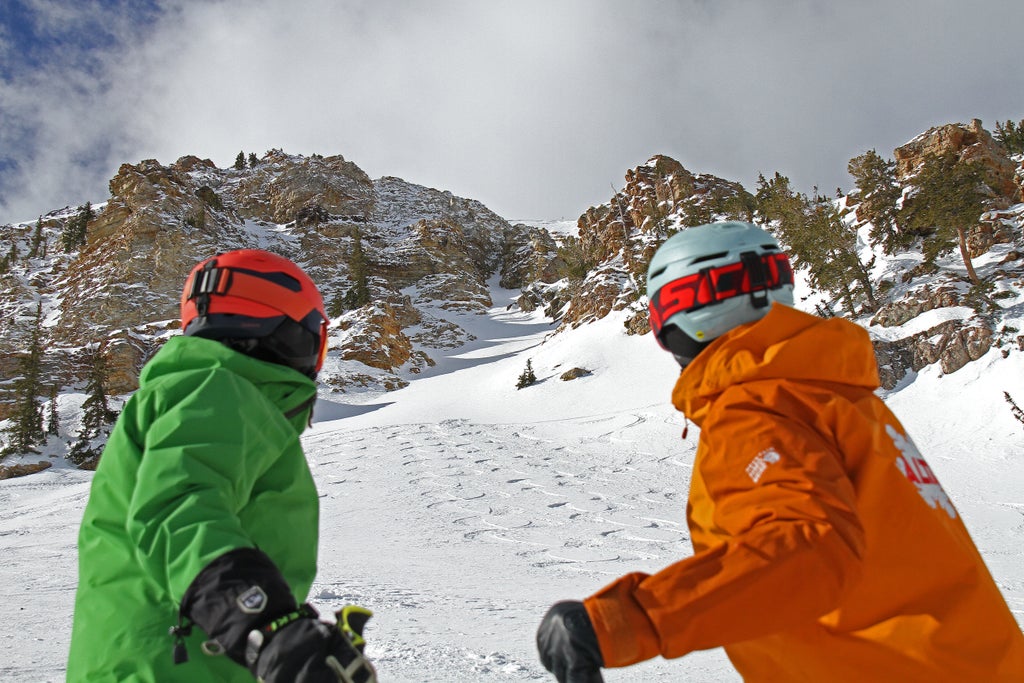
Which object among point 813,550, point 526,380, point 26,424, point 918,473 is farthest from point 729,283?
point 26,424

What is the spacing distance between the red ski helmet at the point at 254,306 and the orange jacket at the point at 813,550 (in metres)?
1.53

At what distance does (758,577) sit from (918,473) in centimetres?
76

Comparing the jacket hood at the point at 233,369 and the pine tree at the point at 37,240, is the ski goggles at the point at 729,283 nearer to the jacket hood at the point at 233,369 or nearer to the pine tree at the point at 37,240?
the jacket hood at the point at 233,369

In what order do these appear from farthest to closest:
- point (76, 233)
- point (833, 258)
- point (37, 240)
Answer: point (37, 240) → point (76, 233) → point (833, 258)

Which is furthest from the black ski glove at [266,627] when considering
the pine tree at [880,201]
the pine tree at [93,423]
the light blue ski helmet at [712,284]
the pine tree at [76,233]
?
the pine tree at [76,233]

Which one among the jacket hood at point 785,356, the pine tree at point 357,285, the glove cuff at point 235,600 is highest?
the pine tree at point 357,285

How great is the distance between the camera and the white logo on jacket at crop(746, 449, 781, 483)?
1.36 metres

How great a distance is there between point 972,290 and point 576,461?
15.9 metres

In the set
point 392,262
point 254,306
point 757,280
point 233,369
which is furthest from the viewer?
point 392,262

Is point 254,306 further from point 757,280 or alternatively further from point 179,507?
point 757,280

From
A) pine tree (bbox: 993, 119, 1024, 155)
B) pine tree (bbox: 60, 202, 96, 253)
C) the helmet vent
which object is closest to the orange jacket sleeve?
the helmet vent

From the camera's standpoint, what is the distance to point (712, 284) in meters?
2.04

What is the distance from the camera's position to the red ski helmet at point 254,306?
6.83 ft

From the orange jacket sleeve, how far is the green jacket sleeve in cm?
94
